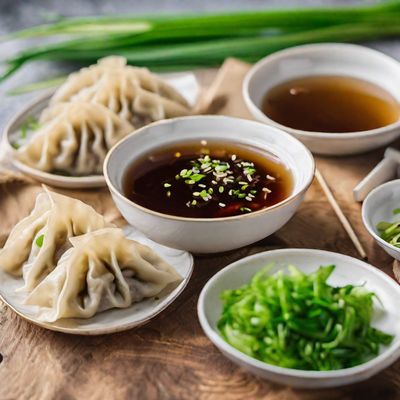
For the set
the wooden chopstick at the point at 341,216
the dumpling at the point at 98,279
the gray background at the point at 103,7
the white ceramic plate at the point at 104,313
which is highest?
the dumpling at the point at 98,279

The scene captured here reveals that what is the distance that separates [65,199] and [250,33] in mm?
1931

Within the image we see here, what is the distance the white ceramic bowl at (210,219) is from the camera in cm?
252

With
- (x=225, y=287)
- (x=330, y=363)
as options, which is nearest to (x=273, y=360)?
(x=330, y=363)

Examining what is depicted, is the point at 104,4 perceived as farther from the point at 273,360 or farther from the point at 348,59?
the point at 273,360

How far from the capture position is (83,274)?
8.05 feet

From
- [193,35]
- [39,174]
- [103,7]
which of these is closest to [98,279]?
[39,174]

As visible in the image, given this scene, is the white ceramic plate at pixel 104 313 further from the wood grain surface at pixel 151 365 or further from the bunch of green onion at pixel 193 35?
the bunch of green onion at pixel 193 35

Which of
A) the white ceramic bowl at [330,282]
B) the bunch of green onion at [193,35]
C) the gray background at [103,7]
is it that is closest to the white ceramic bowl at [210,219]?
the white ceramic bowl at [330,282]

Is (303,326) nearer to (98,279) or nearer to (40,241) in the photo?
(98,279)

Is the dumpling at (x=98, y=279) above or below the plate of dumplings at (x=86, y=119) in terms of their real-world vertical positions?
above

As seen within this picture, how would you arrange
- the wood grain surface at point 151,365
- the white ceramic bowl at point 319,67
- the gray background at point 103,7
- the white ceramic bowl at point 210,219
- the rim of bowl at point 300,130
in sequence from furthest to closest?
the gray background at point 103,7, the white ceramic bowl at point 319,67, the rim of bowl at point 300,130, the white ceramic bowl at point 210,219, the wood grain surface at point 151,365

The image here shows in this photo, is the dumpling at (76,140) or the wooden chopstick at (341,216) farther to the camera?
the dumpling at (76,140)

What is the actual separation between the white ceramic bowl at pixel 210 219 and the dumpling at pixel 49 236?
14 centimetres

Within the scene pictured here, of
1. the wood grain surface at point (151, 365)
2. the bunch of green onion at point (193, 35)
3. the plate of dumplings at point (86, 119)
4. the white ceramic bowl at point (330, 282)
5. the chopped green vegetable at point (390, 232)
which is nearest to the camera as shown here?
the white ceramic bowl at point (330, 282)
